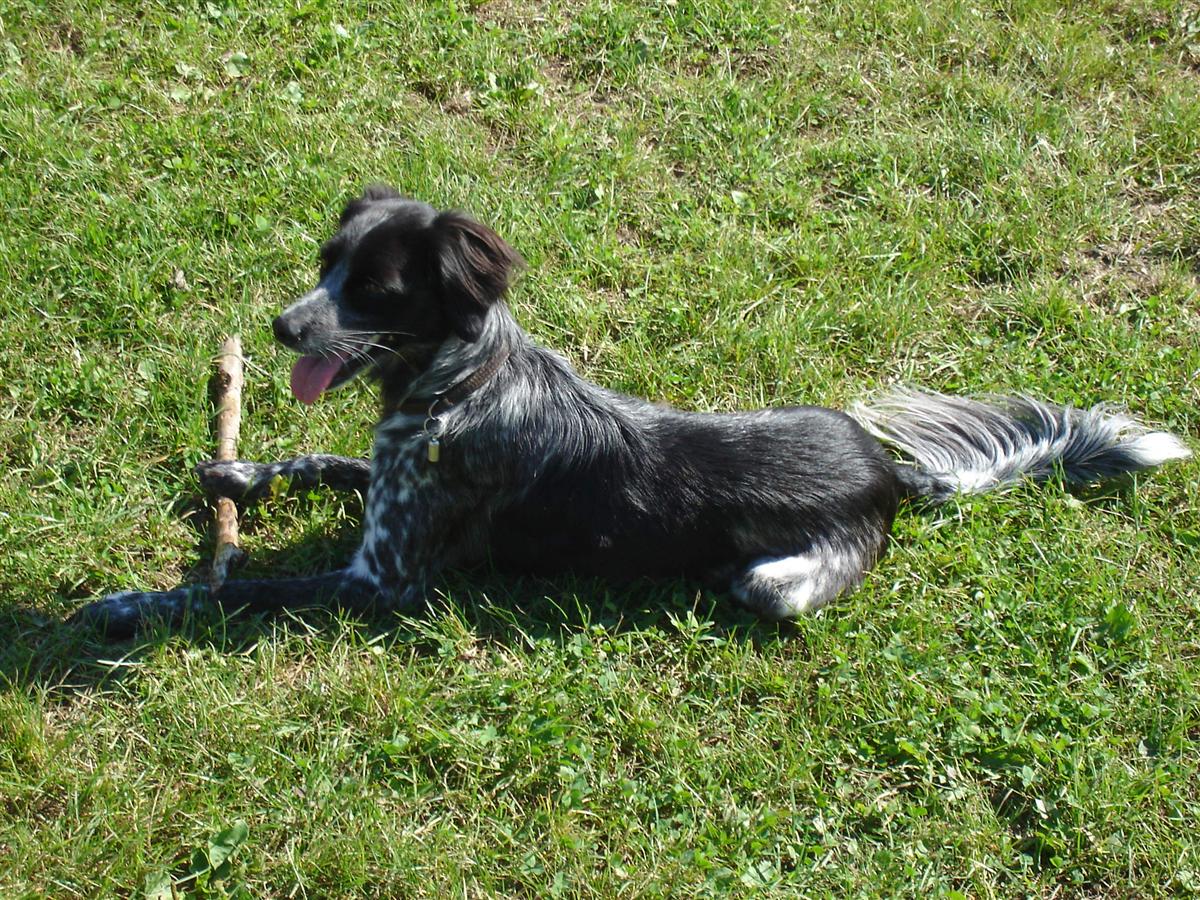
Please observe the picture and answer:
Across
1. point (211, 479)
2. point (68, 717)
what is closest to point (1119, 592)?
point (211, 479)

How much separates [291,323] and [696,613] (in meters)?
1.70

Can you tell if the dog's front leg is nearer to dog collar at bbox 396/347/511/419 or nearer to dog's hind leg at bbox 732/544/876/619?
dog collar at bbox 396/347/511/419

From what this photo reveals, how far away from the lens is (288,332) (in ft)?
12.5

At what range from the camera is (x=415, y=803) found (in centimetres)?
354

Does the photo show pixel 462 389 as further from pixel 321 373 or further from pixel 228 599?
pixel 228 599

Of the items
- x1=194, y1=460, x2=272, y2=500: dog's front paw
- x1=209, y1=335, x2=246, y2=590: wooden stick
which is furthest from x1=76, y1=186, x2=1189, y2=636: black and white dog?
x1=194, y1=460, x2=272, y2=500: dog's front paw

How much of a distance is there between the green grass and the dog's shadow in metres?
0.02

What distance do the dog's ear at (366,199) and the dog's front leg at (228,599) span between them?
1.23 meters

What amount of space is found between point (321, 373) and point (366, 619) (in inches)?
34.1

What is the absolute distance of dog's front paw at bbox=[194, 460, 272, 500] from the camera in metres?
4.32

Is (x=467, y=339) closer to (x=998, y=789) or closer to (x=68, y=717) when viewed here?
(x=68, y=717)

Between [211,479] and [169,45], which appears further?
[169,45]

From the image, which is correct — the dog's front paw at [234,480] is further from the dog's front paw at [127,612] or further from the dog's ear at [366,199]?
the dog's ear at [366,199]

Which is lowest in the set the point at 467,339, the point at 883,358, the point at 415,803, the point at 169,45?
the point at 415,803
